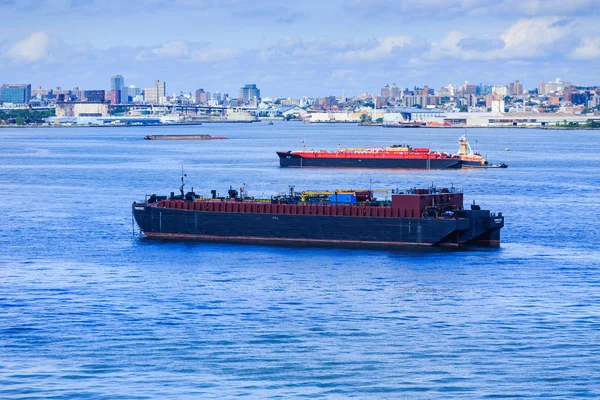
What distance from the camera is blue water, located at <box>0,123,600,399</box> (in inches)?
1016

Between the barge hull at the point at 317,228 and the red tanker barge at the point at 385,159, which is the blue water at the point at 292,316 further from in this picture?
the red tanker barge at the point at 385,159

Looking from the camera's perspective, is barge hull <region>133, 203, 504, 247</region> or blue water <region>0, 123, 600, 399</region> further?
barge hull <region>133, 203, 504, 247</region>

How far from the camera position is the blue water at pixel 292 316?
25812 millimetres

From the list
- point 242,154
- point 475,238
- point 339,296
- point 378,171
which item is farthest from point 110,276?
point 242,154

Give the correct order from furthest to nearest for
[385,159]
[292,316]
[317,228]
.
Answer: [385,159] < [317,228] < [292,316]

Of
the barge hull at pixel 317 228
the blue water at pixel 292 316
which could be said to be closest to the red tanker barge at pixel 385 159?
the blue water at pixel 292 316

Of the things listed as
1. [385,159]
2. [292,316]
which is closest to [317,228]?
[292,316]

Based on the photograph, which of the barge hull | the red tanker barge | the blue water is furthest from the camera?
the red tanker barge

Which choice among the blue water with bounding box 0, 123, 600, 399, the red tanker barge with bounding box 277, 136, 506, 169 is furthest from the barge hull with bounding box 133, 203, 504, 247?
the red tanker barge with bounding box 277, 136, 506, 169

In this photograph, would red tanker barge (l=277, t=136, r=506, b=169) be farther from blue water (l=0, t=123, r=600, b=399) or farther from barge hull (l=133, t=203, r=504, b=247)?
barge hull (l=133, t=203, r=504, b=247)

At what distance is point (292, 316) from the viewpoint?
32.1 m

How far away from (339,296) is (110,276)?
8688 millimetres

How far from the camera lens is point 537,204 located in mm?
64000

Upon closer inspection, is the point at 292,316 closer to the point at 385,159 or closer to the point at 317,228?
the point at 317,228
